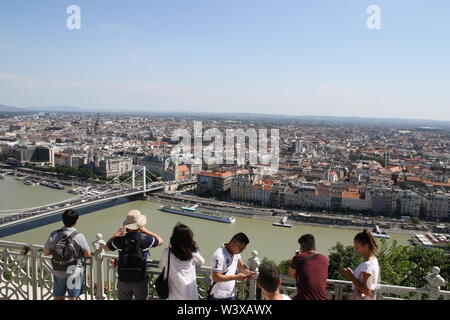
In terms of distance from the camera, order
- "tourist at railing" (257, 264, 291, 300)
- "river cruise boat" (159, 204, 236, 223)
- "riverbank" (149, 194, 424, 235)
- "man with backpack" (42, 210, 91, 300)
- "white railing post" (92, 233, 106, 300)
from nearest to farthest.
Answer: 1. "tourist at railing" (257, 264, 291, 300)
2. "man with backpack" (42, 210, 91, 300)
3. "white railing post" (92, 233, 106, 300)
4. "riverbank" (149, 194, 424, 235)
5. "river cruise boat" (159, 204, 236, 223)

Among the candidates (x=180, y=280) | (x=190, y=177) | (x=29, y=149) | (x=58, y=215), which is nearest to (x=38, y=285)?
(x=180, y=280)

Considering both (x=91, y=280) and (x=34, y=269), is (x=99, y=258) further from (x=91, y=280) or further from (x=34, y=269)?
(x=34, y=269)

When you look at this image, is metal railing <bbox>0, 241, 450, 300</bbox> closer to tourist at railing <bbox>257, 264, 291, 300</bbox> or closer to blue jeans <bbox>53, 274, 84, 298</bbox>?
blue jeans <bbox>53, 274, 84, 298</bbox>

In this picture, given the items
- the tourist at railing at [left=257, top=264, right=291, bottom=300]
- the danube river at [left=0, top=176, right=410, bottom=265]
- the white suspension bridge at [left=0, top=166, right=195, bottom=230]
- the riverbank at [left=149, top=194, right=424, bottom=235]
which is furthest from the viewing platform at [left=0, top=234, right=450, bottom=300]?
the riverbank at [left=149, top=194, right=424, bottom=235]

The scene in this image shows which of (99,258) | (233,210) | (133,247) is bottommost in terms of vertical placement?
(233,210)

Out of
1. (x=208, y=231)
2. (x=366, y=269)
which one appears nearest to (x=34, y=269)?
(x=366, y=269)

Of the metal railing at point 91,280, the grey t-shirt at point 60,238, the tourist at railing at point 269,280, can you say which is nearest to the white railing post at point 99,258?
the metal railing at point 91,280
